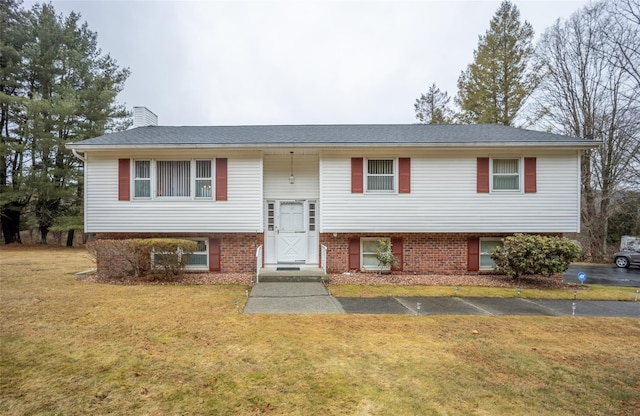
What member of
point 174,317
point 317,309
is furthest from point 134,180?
point 317,309

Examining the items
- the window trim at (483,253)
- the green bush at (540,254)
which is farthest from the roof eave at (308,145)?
the window trim at (483,253)

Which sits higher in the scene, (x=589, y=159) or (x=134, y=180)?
(x=589, y=159)

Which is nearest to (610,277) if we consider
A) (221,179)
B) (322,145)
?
(322,145)

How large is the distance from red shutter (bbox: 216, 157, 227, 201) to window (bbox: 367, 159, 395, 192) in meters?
4.75

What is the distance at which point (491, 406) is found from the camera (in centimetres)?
306

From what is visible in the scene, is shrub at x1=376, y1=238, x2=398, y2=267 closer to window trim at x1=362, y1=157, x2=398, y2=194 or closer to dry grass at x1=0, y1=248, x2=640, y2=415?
window trim at x1=362, y1=157, x2=398, y2=194

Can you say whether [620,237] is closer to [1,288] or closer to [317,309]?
[317,309]

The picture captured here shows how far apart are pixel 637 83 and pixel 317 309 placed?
2099 centimetres

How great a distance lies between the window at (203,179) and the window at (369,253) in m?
5.46

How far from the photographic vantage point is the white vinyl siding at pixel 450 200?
10039 mm

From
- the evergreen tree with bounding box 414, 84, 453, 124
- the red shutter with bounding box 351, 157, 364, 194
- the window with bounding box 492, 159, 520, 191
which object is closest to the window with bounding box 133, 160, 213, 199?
the red shutter with bounding box 351, 157, 364, 194

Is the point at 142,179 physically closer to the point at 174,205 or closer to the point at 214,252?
the point at 174,205

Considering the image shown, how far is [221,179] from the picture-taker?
32.9ft

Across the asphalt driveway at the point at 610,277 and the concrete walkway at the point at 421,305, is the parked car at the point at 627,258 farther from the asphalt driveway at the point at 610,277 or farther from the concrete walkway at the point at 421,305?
the concrete walkway at the point at 421,305
